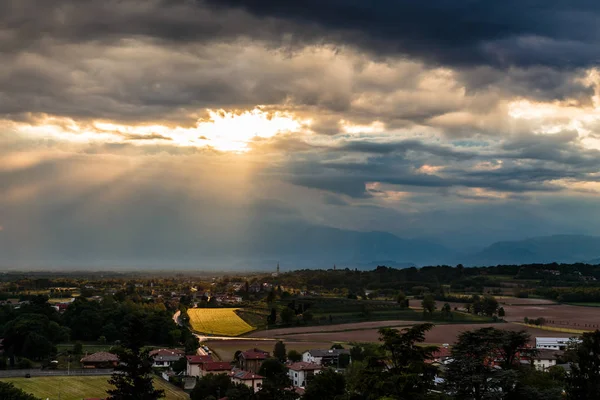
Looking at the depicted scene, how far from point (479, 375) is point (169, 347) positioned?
63610 mm

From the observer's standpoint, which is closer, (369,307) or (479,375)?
(479,375)

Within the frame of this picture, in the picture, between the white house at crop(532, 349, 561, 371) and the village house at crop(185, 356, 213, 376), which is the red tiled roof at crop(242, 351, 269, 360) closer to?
the village house at crop(185, 356, 213, 376)

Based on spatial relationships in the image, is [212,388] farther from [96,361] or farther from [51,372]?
[96,361]

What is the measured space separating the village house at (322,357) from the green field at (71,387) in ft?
60.1

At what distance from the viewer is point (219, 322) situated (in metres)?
113

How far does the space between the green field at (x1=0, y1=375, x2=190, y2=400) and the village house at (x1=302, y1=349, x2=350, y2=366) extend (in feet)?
60.1

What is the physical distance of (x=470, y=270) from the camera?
640 ft

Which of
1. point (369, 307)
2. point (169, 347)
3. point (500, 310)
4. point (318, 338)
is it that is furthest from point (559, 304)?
point (169, 347)

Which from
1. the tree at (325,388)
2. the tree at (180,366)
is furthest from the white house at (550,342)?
the tree at (325,388)

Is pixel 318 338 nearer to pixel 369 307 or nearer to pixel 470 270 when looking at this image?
pixel 369 307

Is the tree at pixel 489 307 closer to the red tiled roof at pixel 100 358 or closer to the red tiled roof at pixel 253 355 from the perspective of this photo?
the red tiled roof at pixel 253 355

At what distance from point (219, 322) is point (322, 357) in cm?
4379

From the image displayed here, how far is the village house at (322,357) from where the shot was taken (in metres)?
72.4

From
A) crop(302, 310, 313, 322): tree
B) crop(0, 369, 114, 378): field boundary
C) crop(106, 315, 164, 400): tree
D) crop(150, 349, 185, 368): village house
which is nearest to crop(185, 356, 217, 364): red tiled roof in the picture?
crop(150, 349, 185, 368): village house
